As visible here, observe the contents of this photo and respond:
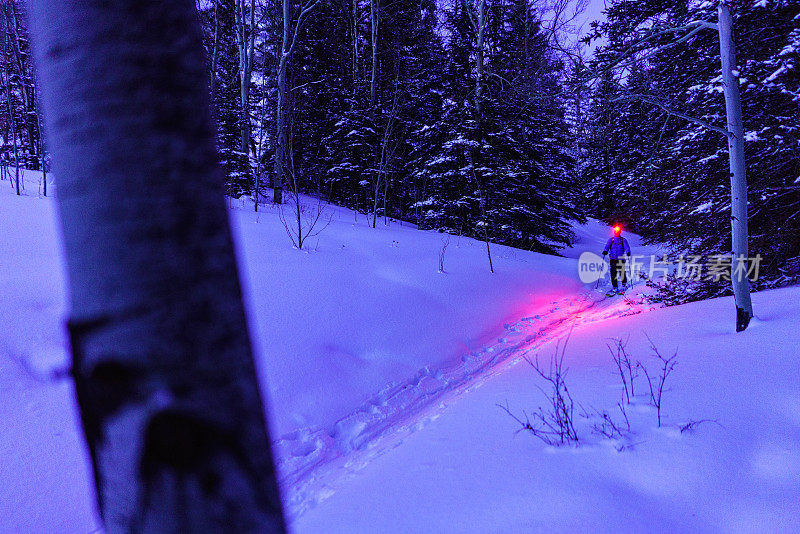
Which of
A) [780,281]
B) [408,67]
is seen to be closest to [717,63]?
[780,281]

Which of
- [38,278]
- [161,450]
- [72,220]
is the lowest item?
[38,278]

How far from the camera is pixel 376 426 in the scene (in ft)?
11.0

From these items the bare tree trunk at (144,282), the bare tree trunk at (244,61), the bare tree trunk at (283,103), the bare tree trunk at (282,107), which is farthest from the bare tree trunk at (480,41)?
the bare tree trunk at (144,282)

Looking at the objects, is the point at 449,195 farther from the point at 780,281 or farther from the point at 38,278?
the point at 38,278

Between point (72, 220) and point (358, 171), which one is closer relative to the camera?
point (72, 220)

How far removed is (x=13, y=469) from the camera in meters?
2.33

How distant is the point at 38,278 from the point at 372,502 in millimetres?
4251

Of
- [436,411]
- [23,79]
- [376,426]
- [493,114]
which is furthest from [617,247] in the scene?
[23,79]

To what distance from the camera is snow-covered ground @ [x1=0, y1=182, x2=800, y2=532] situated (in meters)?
2.01

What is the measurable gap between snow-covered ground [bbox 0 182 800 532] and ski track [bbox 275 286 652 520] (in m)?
0.02

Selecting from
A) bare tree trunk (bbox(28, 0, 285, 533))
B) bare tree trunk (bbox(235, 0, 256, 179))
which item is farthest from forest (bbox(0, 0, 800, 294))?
bare tree trunk (bbox(28, 0, 285, 533))

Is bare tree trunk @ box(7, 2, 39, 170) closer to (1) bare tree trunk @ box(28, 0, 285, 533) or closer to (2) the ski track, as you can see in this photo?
(2) the ski track

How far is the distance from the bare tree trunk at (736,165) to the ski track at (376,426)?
2019mm

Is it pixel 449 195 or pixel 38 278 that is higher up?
pixel 449 195
